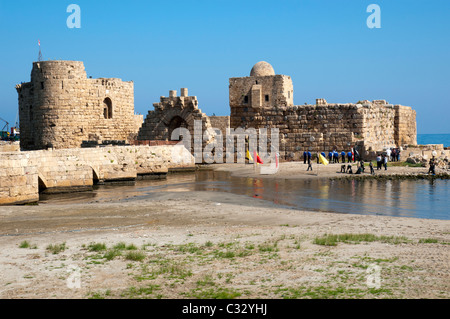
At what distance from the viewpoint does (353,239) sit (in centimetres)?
842

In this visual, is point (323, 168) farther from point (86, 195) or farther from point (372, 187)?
point (86, 195)

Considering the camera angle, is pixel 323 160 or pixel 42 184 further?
pixel 323 160

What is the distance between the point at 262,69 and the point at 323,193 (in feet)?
52.8

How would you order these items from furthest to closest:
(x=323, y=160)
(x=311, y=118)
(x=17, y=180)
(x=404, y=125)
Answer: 1. (x=404, y=125)
2. (x=311, y=118)
3. (x=323, y=160)
4. (x=17, y=180)

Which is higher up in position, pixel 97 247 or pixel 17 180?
pixel 17 180

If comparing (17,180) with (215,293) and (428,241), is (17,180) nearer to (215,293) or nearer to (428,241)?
(215,293)

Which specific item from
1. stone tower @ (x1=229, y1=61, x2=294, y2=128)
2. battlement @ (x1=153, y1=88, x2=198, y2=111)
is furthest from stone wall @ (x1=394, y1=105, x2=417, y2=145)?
battlement @ (x1=153, y1=88, x2=198, y2=111)

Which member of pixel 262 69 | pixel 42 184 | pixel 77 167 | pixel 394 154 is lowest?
pixel 42 184

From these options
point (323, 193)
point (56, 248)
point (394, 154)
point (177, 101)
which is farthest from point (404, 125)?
point (56, 248)

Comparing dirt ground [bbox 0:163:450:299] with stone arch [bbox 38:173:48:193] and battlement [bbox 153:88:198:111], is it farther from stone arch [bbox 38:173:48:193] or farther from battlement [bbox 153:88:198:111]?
battlement [bbox 153:88:198:111]

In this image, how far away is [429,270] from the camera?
6438mm

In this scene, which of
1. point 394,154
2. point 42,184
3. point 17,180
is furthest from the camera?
point 394,154

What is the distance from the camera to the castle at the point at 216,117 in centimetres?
2634

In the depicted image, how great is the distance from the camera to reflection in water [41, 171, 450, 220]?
13352 millimetres
